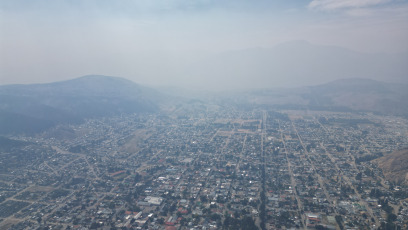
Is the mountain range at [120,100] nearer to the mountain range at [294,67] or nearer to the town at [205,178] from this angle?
the town at [205,178]

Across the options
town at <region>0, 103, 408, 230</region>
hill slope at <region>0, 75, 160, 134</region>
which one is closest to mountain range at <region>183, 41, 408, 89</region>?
hill slope at <region>0, 75, 160, 134</region>

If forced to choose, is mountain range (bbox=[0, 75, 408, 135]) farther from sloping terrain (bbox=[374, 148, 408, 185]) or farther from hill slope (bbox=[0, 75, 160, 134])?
sloping terrain (bbox=[374, 148, 408, 185])

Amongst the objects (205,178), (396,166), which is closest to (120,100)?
(205,178)

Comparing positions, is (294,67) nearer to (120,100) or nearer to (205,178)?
(120,100)

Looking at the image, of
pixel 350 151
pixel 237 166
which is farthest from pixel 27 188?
pixel 350 151

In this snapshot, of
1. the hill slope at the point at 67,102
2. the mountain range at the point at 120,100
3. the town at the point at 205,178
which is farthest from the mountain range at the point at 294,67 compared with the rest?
the town at the point at 205,178

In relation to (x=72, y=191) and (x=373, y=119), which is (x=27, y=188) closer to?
(x=72, y=191)
